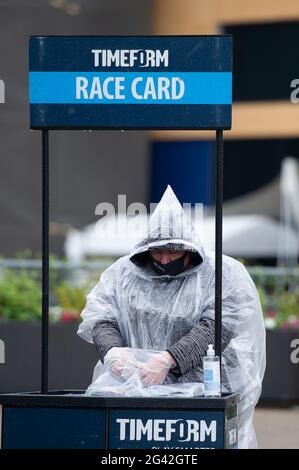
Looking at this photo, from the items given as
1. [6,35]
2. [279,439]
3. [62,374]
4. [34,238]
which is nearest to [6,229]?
[34,238]

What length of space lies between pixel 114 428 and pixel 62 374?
7.08 metres

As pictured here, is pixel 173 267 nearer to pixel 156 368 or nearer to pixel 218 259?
pixel 218 259

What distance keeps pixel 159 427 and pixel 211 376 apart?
339 mm

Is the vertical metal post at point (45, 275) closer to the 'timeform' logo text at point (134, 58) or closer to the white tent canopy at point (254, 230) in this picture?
the 'timeform' logo text at point (134, 58)

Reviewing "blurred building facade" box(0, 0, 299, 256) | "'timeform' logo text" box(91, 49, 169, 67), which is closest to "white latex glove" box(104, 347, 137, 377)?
"'timeform' logo text" box(91, 49, 169, 67)

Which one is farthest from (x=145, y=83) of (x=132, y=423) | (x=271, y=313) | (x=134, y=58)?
(x=271, y=313)

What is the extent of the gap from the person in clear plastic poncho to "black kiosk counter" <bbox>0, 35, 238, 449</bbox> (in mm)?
225

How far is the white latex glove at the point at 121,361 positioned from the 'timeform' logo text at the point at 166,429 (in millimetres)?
314

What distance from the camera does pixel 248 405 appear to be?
20.5 feet

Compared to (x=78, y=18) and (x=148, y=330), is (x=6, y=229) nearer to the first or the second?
(x=78, y=18)

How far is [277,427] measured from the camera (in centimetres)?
1130

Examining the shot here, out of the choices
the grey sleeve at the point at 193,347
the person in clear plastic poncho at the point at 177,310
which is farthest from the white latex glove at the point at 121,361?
the grey sleeve at the point at 193,347

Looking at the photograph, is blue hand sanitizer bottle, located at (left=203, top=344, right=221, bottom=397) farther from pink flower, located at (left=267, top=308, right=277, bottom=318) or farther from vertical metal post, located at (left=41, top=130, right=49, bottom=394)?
pink flower, located at (left=267, top=308, right=277, bottom=318)

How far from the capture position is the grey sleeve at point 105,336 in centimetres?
600
